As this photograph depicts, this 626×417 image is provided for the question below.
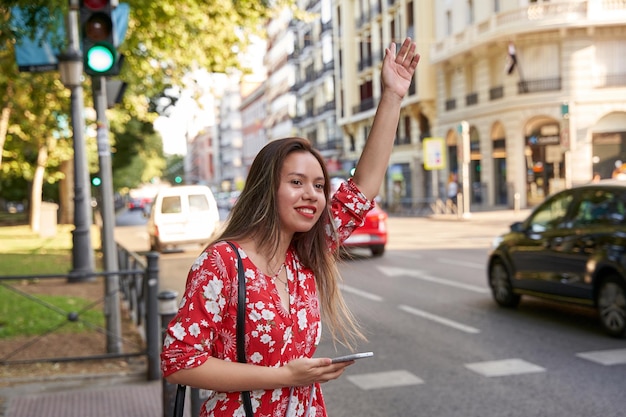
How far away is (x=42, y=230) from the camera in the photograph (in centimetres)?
3080

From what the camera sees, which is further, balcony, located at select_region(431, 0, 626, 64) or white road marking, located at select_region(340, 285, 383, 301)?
balcony, located at select_region(431, 0, 626, 64)

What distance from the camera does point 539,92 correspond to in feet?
117

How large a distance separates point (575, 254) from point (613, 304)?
813 millimetres

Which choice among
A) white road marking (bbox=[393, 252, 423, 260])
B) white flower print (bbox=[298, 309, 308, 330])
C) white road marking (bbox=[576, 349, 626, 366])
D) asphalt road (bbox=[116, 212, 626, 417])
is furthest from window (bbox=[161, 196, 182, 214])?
white flower print (bbox=[298, 309, 308, 330])

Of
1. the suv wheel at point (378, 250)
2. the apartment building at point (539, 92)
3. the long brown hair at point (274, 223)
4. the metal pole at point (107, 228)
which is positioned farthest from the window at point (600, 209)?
the apartment building at point (539, 92)

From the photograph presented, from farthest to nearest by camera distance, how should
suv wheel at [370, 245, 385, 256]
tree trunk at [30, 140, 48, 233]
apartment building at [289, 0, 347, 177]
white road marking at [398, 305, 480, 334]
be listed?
1. apartment building at [289, 0, 347, 177]
2. tree trunk at [30, 140, 48, 233]
3. suv wheel at [370, 245, 385, 256]
4. white road marking at [398, 305, 480, 334]

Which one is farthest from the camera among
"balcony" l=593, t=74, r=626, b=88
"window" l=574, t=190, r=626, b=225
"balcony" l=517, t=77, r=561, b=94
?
"balcony" l=517, t=77, r=561, b=94

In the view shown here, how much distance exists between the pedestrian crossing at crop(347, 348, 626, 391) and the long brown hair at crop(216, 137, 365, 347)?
4397mm

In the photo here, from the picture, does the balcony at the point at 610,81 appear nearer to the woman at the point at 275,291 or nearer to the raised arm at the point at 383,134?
the raised arm at the point at 383,134

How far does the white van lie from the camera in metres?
13.0

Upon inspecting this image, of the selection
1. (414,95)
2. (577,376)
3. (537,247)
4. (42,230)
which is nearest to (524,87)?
(414,95)

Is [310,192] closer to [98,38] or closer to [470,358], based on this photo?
[98,38]

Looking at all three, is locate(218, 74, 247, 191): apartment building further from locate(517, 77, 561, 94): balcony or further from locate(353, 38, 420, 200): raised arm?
locate(353, 38, 420, 200): raised arm

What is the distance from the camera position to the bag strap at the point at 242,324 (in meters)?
2.23
